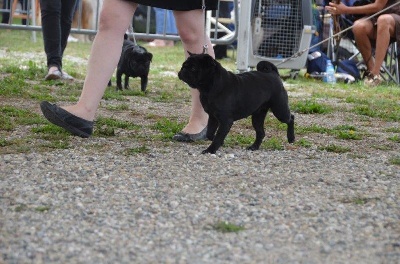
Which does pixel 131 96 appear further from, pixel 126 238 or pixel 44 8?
pixel 126 238

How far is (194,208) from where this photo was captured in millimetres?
3953

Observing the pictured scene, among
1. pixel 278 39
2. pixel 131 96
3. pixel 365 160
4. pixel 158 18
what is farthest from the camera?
pixel 158 18

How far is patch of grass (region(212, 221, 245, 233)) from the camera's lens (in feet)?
11.8

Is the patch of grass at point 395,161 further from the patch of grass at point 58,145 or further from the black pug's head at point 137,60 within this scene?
the black pug's head at point 137,60

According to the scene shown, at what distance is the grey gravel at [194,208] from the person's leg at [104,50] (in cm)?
39

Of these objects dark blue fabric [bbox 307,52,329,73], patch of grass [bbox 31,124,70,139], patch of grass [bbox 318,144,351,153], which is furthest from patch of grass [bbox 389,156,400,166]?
dark blue fabric [bbox 307,52,329,73]

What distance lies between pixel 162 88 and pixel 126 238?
6.40 metres

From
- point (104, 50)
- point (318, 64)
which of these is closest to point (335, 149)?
point (104, 50)

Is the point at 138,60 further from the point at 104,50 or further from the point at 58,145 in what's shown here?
the point at 58,145

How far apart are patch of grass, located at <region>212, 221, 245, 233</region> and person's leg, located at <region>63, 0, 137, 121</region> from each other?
7.13 ft

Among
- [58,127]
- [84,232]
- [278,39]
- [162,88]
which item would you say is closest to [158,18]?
[278,39]

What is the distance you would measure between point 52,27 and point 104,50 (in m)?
3.61

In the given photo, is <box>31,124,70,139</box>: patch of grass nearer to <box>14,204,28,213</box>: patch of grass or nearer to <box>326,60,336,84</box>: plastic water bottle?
<box>14,204,28,213</box>: patch of grass

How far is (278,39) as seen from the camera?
11.8 meters
